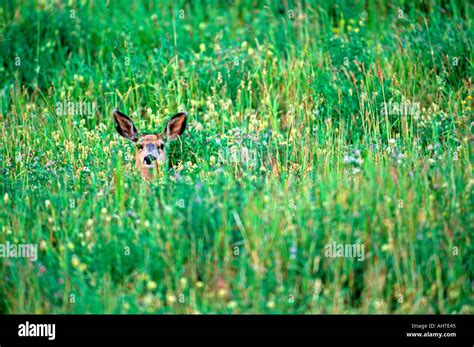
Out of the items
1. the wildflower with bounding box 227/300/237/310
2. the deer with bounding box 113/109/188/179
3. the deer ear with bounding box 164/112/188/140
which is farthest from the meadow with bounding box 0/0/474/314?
the deer ear with bounding box 164/112/188/140

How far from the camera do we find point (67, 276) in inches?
259

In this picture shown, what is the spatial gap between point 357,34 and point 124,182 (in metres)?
4.13

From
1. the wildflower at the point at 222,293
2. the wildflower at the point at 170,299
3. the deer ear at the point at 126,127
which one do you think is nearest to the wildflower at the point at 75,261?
the wildflower at the point at 170,299

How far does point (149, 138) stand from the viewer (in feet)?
28.6

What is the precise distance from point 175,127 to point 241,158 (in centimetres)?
80

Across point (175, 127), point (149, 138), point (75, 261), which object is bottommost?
point (75, 261)

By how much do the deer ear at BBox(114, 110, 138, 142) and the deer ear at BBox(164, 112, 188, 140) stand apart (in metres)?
0.32

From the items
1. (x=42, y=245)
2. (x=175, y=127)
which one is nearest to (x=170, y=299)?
(x=42, y=245)

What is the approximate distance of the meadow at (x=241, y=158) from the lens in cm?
649

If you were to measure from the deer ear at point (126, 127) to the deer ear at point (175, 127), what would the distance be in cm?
32

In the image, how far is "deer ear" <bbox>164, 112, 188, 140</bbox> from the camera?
8742 mm
